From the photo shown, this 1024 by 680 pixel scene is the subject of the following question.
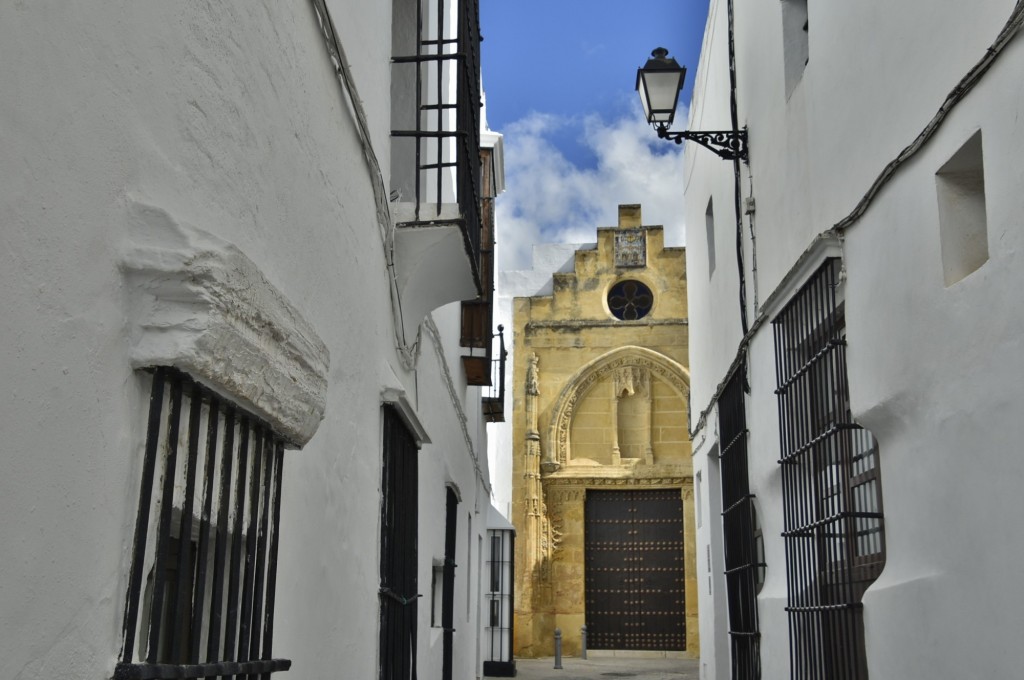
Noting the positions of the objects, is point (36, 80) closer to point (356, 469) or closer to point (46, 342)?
point (46, 342)

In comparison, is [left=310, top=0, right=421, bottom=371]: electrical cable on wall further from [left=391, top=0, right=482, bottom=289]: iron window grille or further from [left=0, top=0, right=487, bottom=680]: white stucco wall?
[left=391, top=0, right=482, bottom=289]: iron window grille

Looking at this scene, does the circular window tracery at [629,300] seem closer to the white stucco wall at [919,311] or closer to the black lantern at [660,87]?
the black lantern at [660,87]

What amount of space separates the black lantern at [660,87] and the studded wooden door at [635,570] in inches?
508

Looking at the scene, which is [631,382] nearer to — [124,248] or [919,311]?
[919,311]

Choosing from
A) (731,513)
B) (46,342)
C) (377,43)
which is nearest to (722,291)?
(731,513)

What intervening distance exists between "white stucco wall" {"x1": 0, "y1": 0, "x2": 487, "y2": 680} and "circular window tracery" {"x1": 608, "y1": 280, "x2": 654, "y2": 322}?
16656mm

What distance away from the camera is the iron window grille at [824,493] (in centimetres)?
475

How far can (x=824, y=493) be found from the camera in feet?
17.0

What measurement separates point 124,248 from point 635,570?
59.0ft

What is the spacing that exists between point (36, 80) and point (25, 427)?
525 mm

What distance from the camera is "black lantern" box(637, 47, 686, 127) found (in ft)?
24.4

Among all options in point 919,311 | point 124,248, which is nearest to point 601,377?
point 919,311

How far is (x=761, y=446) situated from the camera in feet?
21.5

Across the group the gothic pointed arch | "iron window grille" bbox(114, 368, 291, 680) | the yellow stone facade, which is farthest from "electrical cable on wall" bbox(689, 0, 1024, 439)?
the gothic pointed arch
